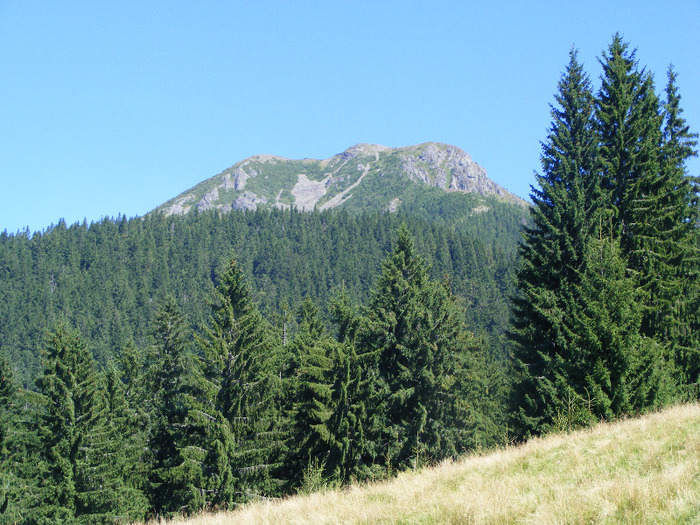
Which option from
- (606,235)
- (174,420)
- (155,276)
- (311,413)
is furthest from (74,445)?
(155,276)

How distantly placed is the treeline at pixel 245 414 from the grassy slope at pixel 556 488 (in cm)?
1497

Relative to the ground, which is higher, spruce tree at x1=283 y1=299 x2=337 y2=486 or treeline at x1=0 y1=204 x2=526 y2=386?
treeline at x1=0 y1=204 x2=526 y2=386

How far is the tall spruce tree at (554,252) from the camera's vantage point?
19172 millimetres

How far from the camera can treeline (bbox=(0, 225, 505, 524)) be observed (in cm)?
2527

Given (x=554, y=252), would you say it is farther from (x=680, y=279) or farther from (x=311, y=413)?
(x=311, y=413)

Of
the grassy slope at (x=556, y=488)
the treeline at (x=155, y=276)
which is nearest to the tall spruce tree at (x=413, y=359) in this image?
the grassy slope at (x=556, y=488)

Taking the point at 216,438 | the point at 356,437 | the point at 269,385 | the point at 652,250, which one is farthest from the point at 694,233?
the point at 216,438

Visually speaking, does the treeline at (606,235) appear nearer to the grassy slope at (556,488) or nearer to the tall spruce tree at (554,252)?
the tall spruce tree at (554,252)

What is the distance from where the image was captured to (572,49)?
22969 millimetres

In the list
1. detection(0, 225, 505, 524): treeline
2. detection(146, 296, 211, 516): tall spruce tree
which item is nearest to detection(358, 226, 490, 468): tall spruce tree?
Answer: detection(0, 225, 505, 524): treeline

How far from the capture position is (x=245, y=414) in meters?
25.9

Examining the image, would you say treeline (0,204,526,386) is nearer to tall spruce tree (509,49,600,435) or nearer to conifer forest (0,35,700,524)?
conifer forest (0,35,700,524)

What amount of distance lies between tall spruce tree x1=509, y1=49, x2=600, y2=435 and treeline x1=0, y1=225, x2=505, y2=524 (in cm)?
713

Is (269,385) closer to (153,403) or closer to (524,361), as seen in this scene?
(153,403)
